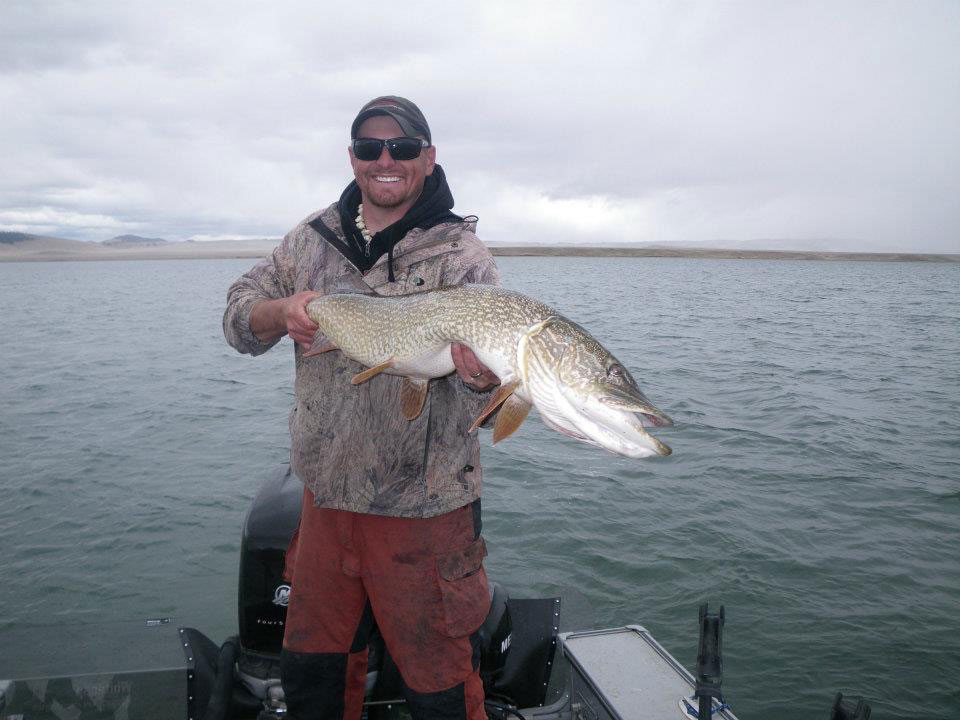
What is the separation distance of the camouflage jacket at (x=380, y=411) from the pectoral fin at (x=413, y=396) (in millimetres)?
63

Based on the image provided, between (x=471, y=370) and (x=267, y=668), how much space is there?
6.71 ft

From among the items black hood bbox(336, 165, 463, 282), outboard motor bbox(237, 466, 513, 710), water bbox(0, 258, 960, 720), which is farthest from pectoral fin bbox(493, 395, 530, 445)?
water bbox(0, 258, 960, 720)

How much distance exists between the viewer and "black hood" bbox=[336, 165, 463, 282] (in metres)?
3.05

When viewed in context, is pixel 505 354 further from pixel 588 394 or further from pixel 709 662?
pixel 709 662

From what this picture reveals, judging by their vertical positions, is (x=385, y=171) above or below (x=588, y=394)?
above

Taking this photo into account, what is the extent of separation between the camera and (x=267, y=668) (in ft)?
11.5

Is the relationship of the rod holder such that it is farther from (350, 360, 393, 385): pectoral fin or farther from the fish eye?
(350, 360, 393, 385): pectoral fin

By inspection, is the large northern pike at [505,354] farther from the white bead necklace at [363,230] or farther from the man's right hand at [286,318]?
the white bead necklace at [363,230]

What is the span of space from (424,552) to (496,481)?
624 centimetres

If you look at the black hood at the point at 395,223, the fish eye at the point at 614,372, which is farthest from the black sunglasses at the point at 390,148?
the fish eye at the point at 614,372

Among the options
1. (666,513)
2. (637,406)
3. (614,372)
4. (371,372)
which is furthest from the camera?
(666,513)

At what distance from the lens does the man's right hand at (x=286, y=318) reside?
9.64ft

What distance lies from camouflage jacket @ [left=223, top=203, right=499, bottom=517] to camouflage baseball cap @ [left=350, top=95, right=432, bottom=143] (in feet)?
1.47

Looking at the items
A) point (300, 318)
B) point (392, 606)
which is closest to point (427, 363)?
point (300, 318)
